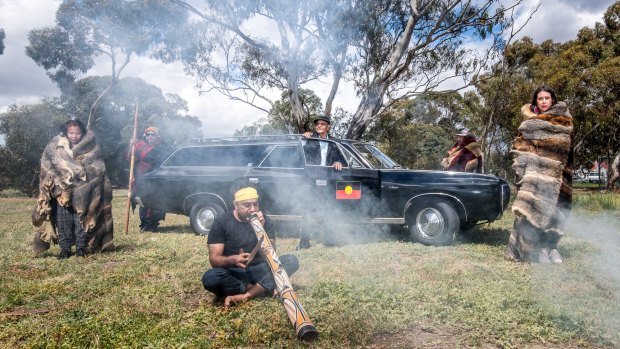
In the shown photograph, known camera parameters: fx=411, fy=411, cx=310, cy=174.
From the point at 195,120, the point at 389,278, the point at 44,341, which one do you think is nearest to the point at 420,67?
the point at 389,278

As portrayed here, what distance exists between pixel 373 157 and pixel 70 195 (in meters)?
4.53

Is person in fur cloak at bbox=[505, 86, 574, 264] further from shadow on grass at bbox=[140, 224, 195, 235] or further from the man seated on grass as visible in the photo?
shadow on grass at bbox=[140, 224, 195, 235]

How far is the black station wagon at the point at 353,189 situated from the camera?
623cm

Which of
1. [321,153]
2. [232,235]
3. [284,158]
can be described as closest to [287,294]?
[232,235]

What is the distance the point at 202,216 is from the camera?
7.46 metres

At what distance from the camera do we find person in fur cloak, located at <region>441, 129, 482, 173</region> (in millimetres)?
7211

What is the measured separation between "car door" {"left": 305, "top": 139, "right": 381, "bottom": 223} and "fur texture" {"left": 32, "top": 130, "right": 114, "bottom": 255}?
10.3 ft

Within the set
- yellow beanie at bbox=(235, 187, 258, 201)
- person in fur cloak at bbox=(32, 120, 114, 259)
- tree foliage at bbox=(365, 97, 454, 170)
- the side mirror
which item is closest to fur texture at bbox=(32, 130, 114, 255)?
person in fur cloak at bbox=(32, 120, 114, 259)

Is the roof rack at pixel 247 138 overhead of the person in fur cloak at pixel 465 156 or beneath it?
overhead

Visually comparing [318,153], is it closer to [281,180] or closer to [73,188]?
[281,180]

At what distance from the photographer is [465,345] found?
9.37 ft

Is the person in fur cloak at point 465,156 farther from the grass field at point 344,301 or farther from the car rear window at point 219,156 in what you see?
the car rear window at point 219,156

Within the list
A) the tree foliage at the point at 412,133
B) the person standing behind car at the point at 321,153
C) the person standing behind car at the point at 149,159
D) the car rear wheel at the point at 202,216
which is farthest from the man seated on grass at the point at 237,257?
the tree foliage at the point at 412,133

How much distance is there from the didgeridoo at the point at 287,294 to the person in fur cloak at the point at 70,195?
3343mm
